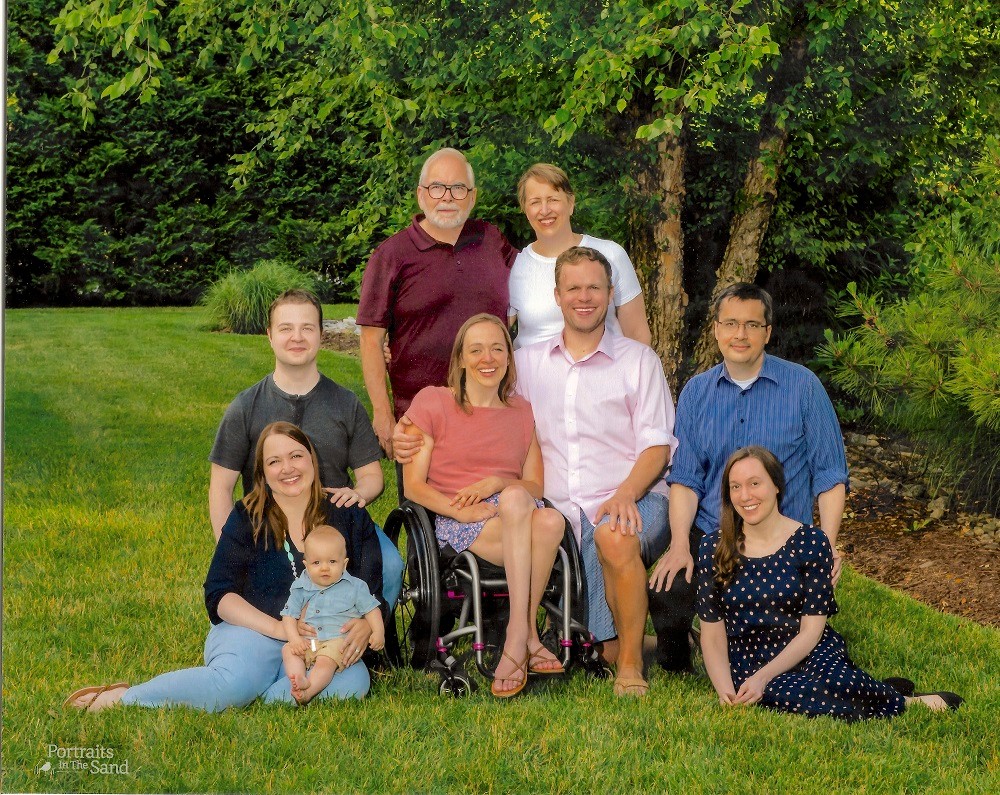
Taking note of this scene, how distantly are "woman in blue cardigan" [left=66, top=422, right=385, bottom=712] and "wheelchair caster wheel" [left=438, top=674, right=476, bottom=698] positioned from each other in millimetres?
213

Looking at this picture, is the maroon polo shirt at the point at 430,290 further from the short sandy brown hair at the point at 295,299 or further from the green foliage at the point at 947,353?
the green foliage at the point at 947,353

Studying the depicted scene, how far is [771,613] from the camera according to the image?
296cm

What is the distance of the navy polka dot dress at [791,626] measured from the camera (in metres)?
2.89

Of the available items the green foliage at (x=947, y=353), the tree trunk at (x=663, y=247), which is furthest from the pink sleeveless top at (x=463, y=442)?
the tree trunk at (x=663, y=247)

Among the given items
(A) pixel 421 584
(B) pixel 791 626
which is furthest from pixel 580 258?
(B) pixel 791 626

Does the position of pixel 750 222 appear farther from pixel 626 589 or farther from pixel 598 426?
pixel 626 589

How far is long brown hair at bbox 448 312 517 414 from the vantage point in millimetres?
3117

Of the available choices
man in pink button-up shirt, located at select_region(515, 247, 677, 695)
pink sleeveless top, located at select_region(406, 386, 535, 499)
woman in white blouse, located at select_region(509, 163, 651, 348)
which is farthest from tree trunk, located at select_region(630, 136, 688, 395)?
pink sleeveless top, located at select_region(406, 386, 535, 499)

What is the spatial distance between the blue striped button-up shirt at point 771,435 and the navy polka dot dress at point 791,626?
0.57 ft

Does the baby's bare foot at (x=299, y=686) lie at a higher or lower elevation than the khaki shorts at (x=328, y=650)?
lower

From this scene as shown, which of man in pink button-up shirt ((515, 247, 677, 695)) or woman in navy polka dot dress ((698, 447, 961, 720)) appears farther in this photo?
man in pink button-up shirt ((515, 247, 677, 695))

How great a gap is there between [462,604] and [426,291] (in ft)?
3.09

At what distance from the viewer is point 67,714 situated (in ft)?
9.36

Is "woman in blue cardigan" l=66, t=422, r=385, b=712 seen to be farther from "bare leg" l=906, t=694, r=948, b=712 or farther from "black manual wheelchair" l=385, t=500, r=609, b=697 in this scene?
"bare leg" l=906, t=694, r=948, b=712
